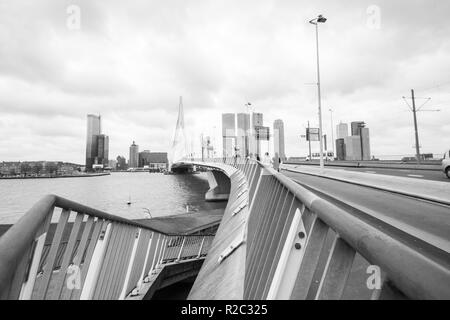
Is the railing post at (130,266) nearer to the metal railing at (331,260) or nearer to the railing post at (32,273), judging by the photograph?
the metal railing at (331,260)

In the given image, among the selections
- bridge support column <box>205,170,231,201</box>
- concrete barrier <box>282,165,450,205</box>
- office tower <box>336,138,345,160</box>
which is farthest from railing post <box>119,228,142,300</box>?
office tower <box>336,138,345,160</box>

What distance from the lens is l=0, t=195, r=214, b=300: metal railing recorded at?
128cm

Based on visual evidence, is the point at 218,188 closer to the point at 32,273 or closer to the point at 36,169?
the point at 32,273

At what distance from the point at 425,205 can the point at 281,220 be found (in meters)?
8.16

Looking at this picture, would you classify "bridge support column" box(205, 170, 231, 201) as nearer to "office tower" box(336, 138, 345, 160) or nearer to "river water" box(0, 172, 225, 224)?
"river water" box(0, 172, 225, 224)

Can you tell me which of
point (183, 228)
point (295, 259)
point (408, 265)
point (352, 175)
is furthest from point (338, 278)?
point (183, 228)

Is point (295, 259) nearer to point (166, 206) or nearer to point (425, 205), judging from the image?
point (425, 205)

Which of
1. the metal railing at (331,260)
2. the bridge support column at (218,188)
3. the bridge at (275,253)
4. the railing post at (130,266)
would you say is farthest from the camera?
the bridge support column at (218,188)

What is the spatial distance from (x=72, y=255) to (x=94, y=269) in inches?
28.7

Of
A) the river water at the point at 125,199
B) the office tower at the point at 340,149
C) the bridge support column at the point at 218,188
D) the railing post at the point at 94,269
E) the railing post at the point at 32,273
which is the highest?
the office tower at the point at 340,149

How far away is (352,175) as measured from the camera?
11.0 meters

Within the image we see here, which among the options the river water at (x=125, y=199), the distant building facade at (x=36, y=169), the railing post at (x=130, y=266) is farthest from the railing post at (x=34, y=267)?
the distant building facade at (x=36, y=169)

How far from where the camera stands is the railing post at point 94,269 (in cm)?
312

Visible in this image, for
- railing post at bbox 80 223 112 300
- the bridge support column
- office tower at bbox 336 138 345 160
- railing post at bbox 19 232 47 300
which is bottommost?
the bridge support column
